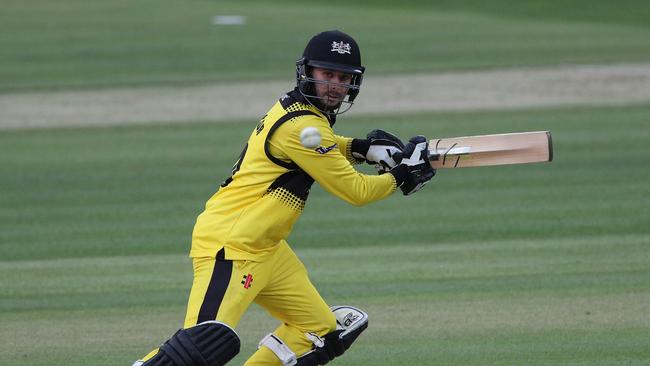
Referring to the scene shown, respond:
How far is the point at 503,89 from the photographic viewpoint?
66.8ft

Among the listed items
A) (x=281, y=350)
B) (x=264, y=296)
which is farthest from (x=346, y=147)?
(x=281, y=350)

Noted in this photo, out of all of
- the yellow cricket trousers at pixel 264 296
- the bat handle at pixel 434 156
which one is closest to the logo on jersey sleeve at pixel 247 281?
the yellow cricket trousers at pixel 264 296

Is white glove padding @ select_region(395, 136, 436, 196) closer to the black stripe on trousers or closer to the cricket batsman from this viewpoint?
the cricket batsman

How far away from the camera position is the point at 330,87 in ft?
21.9

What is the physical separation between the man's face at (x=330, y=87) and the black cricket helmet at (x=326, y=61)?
0.02m

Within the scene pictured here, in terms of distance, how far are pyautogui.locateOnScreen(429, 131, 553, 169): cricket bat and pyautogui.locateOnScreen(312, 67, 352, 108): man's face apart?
0.68m

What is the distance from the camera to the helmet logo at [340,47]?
21.9 feet

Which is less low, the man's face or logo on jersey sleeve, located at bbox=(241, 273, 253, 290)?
the man's face

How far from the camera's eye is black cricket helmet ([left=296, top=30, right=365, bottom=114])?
664 centimetres

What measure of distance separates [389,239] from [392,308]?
285 cm

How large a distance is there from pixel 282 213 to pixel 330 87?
2.44ft

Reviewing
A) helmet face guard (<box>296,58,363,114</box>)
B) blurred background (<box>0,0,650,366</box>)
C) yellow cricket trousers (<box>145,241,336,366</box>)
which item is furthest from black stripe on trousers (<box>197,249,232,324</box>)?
blurred background (<box>0,0,650,366</box>)

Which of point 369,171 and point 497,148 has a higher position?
point 497,148

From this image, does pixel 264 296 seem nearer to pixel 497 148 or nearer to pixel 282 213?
pixel 282 213
